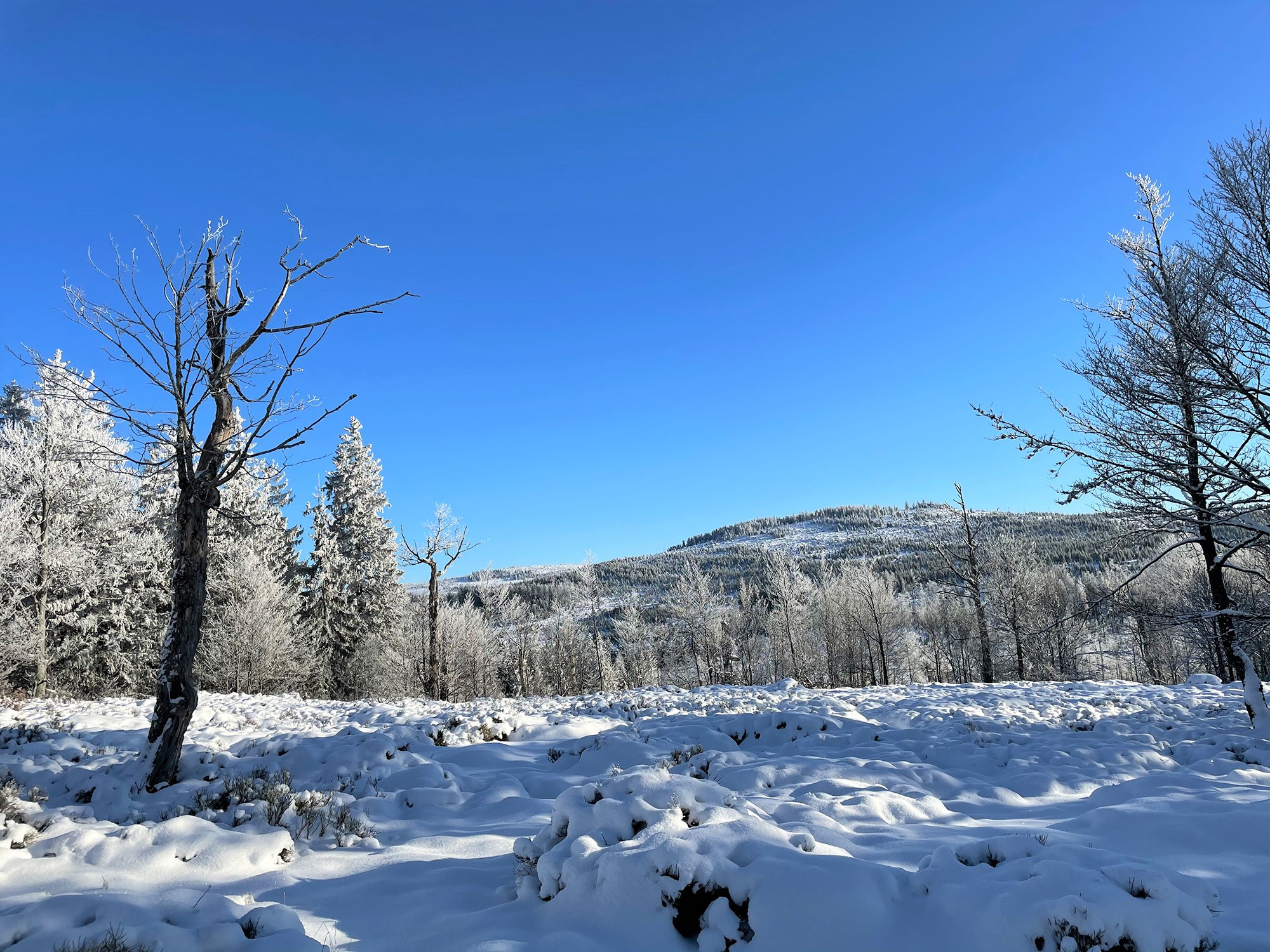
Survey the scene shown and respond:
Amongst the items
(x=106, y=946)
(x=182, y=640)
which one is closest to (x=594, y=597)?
(x=182, y=640)

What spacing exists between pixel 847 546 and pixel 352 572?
422 feet

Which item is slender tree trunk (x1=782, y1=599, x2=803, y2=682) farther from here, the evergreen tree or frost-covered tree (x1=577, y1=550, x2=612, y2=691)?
the evergreen tree

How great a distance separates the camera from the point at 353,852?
4.70 metres

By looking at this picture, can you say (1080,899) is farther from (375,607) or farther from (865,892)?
(375,607)

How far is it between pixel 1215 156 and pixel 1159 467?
4.30 metres

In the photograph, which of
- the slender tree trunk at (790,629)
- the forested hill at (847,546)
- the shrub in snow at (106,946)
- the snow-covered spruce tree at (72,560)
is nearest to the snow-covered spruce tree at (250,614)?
the snow-covered spruce tree at (72,560)

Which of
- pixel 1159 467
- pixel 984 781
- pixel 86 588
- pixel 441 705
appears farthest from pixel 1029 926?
pixel 86 588

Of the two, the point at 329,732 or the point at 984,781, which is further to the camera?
the point at 329,732

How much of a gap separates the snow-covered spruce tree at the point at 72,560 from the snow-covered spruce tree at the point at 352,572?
6937 mm

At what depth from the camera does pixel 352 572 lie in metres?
29.3

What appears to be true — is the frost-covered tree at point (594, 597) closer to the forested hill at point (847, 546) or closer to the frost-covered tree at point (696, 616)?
the frost-covered tree at point (696, 616)

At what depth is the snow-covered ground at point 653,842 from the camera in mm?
2895

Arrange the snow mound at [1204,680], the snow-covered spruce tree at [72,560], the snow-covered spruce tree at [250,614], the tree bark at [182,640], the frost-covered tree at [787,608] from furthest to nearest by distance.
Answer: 1. the frost-covered tree at [787,608]
2. the snow-covered spruce tree at [250,614]
3. the snow-covered spruce tree at [72,560]
4. the snow mound at [1204,680]
5. the tree bark at [182,640]

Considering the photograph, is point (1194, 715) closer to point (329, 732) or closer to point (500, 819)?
point (500, 819)
